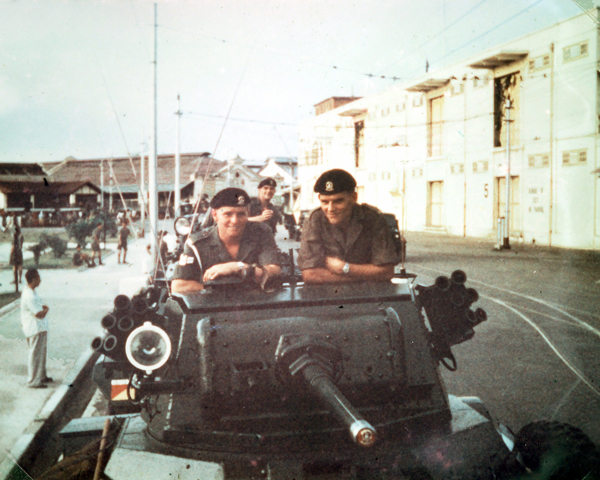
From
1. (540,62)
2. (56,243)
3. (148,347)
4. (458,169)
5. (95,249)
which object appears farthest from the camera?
(458,169)

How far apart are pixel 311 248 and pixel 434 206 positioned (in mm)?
9763

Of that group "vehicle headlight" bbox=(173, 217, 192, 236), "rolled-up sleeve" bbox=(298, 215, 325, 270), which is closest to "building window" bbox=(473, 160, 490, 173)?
"vehicle headlight" bbox=(173, 217, 192, 236)

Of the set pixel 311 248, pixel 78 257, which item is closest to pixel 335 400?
pixel 311 248

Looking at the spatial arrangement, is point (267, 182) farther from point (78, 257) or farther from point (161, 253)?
point (78, 257)

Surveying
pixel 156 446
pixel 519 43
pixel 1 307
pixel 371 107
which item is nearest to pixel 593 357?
pixel 371 107

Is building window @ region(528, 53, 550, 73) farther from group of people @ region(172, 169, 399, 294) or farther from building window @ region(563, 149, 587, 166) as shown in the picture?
group of people @ region(172, 169, 399, 294)

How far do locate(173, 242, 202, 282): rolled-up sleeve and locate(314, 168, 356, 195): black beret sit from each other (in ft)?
3.20

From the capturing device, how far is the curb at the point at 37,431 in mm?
4301

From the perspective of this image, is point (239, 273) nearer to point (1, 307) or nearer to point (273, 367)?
point (273, 367)

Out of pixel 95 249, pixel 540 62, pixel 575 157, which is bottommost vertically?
pixel 95 249

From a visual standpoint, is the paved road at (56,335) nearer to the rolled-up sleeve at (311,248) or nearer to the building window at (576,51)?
the rolled-up sleeve at (311,248)

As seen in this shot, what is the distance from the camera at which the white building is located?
1078 cm

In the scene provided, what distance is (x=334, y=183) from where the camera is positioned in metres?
3.93

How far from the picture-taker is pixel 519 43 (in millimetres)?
15594
